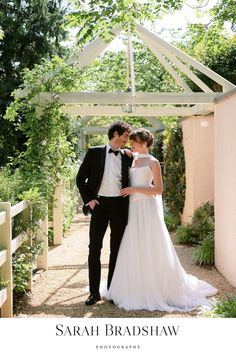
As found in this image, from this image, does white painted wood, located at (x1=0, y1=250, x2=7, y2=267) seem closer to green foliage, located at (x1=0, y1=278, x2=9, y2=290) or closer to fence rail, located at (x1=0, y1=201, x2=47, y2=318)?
fence rail, located at (x1=0, y1=201, x2=47, y2=318)

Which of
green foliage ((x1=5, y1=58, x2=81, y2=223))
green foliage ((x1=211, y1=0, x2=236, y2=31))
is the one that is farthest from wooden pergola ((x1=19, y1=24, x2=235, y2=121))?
green foliage ((x1=211, y1=0, x2=236, y2=31))

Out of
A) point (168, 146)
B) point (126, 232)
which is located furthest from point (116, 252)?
point (168, 146)

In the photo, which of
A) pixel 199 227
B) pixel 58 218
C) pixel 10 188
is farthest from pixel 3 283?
pixel 199 227

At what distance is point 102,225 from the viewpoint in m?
5.11

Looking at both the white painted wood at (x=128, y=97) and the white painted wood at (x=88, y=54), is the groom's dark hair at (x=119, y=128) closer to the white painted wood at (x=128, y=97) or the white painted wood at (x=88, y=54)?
the white painted wood at (x=128, y=97)

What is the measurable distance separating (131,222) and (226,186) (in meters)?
1.47

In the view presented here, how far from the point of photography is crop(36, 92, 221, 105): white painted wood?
6.59m

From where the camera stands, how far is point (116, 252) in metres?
5.20

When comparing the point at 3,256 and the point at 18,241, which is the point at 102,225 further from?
the point at 3,256

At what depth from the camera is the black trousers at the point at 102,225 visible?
5066 millimetres

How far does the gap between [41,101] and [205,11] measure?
8.61 ft

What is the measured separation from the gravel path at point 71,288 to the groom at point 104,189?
0.27 metres

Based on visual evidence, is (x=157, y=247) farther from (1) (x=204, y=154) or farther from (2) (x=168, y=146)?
(2) (x=168, y=146)

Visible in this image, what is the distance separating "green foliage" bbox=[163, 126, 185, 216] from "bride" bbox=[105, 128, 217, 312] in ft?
16.0
